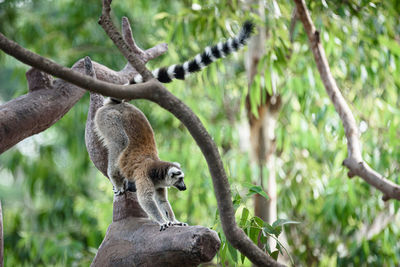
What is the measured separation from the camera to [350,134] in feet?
8.91

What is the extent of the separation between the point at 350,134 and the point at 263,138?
81.9 inches

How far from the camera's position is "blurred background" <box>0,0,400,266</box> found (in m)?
3.97

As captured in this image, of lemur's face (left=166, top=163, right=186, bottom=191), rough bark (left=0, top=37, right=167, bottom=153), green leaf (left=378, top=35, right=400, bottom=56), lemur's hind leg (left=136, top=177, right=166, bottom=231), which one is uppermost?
rough bark (left=0, top=37, right=167, bottom=153)

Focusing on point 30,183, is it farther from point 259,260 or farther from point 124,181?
point 259,260

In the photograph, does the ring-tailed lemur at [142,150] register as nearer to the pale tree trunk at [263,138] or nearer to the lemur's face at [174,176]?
the lemur's face at [174,176]

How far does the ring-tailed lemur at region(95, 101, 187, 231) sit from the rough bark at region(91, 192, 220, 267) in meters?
0.13

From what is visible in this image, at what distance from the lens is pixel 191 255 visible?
5.58 feet

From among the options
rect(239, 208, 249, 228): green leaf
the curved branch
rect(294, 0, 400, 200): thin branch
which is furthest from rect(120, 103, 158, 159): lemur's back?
the curved branch

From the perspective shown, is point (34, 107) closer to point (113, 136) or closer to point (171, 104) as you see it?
point (113, 136)

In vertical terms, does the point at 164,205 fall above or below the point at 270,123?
above

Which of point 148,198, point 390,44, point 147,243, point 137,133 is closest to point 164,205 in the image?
point 148,198

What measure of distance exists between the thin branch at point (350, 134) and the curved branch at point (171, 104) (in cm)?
115

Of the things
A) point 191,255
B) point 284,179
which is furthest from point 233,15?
point 191,255

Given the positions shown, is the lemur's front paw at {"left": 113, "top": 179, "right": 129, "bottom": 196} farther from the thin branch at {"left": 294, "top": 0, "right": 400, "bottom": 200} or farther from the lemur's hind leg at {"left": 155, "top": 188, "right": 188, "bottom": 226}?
the thin branch at {"left": 294, "top": 0, "right": 400, "bottom": 200}
